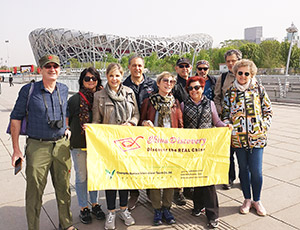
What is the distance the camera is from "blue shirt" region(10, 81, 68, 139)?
2.94 metres

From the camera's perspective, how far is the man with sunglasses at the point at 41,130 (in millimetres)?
2961

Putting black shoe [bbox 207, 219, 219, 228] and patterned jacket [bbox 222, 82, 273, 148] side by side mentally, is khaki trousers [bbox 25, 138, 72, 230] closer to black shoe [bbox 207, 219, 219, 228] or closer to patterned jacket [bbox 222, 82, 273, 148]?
black shoe [bbox 207, 219, 219, 228]

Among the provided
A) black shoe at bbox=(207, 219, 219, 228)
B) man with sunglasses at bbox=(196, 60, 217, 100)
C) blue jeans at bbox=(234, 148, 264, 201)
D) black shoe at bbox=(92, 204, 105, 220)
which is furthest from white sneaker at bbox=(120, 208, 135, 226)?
man with sunglasses at bbox=(196, 60, 217, 100)

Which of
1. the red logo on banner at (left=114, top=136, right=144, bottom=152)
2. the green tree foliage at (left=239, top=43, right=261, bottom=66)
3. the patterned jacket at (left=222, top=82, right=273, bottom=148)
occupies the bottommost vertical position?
the red logo on banner at (left=114, top=136, right=144, bottom=152)

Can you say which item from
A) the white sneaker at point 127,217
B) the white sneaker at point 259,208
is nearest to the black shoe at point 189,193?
the white sneaker at point 259,208

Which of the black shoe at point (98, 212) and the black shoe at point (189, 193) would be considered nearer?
the black shoe at point (98, 212)

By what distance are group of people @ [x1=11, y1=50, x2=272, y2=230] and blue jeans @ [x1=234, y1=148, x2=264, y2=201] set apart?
1 cm

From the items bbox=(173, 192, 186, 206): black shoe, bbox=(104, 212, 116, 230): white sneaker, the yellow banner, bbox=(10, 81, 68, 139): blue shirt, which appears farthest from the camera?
bbox=(173, 192, 186, 206): black shoe

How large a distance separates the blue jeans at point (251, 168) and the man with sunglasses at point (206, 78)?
106cm

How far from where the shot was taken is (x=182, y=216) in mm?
3727

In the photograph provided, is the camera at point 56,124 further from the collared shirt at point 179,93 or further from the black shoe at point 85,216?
the collared shirt at point 179,93

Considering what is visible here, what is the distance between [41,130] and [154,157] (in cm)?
131

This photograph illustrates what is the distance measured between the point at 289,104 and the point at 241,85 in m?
12.3

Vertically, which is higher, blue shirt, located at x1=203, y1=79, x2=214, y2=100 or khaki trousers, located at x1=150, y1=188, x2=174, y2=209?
blue shirt, located at x1=203, y1=79, x2=214, y2=100
